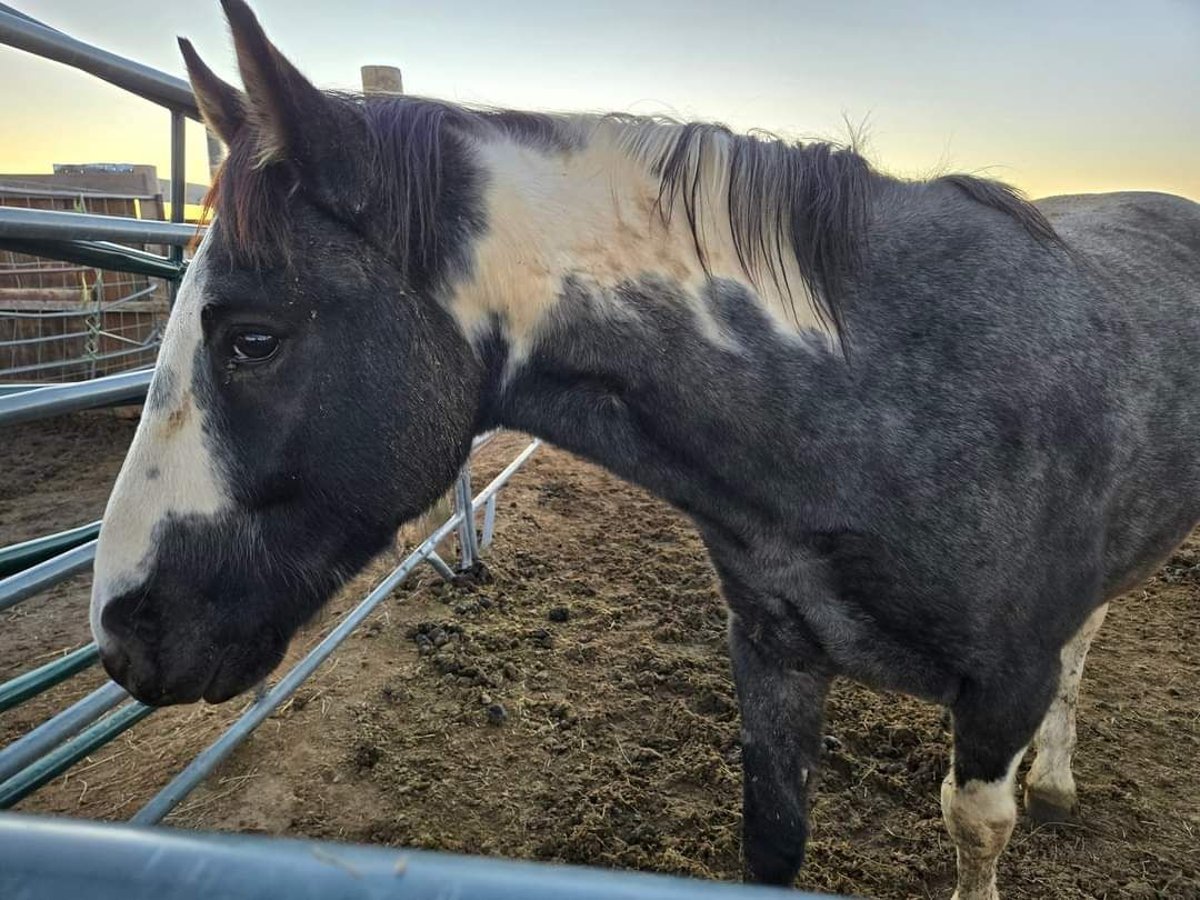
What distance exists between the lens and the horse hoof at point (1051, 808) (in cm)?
292

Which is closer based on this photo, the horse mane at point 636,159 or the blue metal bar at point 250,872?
the blue metal bar at point 250,872

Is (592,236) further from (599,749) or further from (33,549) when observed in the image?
(599,749)

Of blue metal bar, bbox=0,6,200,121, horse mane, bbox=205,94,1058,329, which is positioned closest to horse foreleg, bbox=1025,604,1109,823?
horse mane, bbox=205,94,1058,329

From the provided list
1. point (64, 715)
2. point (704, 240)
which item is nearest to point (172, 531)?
point (64, 715)

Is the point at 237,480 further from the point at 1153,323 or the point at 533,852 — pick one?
the point at 1153,323

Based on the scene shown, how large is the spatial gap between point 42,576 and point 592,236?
1446mm

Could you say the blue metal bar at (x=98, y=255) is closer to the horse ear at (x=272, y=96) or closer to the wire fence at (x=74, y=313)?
the horse ear at (x=272, y=96)

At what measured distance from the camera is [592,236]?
1697 millimetres

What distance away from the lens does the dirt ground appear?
2.73 meters

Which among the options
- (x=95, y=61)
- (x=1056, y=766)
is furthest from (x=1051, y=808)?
(x=95, y=61)

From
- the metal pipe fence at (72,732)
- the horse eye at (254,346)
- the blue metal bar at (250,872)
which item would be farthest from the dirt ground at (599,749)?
the blue metal bar at (250,872)

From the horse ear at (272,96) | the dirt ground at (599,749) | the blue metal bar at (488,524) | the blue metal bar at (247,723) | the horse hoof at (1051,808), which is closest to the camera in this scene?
the horse ear at (272,96)

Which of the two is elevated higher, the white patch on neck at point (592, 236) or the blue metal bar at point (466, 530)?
the white patch on neck at point (592, 236)

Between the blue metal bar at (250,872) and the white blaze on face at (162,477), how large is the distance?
1.25 meters
